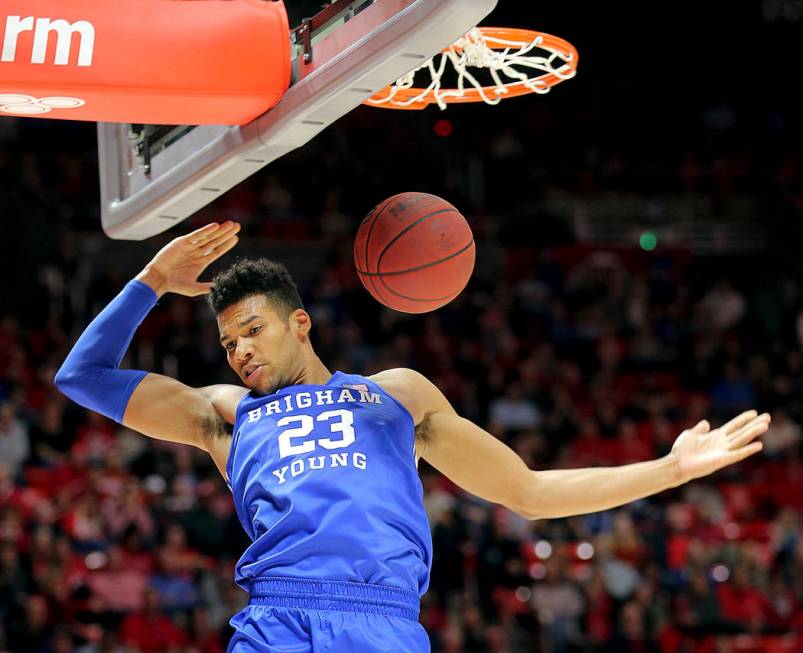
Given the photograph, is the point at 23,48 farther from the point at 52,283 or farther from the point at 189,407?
the point at 52,283

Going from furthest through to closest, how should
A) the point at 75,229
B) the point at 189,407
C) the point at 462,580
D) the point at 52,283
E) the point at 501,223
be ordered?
the point at 501,223
the point at 75,229
the point at 52,283
the point at 462,580
the point at 189,407

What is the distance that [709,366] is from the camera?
1389 centimetres

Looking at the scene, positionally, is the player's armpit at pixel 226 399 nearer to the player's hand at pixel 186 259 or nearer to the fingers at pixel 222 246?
the player's hand at pixel 186 259

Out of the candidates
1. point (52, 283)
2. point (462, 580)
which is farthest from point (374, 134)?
point (462, 580)

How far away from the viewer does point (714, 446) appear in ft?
12.3

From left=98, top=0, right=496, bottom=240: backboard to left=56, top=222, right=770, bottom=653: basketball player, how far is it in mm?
287

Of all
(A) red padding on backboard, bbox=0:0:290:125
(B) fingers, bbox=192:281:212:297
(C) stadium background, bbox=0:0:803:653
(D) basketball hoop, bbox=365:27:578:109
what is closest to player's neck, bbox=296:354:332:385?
(B) fingers, bbox=192:281:212:297

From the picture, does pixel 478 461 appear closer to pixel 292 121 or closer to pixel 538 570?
pixel 292 121

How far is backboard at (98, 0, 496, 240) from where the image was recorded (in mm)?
3441

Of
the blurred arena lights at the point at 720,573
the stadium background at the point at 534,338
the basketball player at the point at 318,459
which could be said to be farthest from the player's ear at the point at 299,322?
the blurred arena lights at the point at 720,573

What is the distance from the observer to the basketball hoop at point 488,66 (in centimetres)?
486

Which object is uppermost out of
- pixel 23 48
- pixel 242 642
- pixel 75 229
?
pixel 23 48

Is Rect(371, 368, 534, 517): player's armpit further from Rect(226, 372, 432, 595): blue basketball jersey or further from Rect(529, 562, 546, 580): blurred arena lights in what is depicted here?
Rect(529, 562, 546, 580): blurred arena lights

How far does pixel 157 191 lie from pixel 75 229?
9.68 meters
